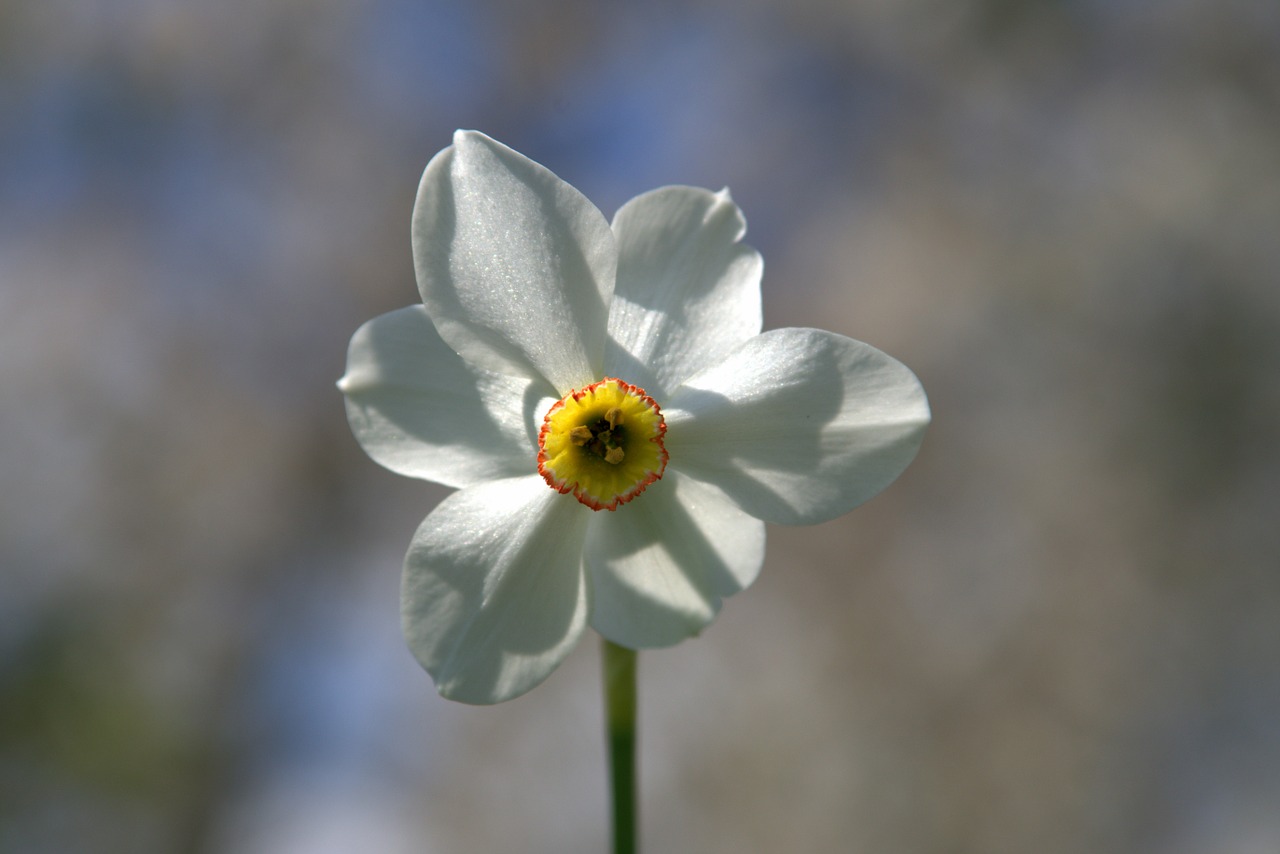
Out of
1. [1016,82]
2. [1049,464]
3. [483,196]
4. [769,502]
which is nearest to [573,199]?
[483,196]

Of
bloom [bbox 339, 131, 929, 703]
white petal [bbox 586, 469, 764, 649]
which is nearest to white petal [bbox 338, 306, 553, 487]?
bloom [bbox 339, 131, 929, 703]

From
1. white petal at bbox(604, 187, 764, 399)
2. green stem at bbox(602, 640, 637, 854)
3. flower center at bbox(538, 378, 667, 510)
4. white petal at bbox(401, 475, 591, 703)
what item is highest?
white petal at bbox(604, 187, 764, 399)

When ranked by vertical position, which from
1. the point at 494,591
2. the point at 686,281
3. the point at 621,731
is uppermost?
the point at 686,281

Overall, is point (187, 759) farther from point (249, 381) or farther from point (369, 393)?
point (369, 393)

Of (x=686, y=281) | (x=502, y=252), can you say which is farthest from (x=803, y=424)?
(x=502, y=252)

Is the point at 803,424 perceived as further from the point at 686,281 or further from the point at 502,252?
the point at 502,252

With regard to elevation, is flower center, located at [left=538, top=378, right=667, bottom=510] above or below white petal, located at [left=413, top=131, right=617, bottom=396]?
below

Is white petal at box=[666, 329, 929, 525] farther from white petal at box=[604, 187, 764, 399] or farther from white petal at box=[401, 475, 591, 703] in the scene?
white petal at box=[401, 475, 591, 703]
